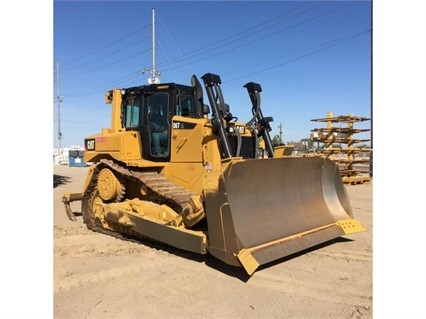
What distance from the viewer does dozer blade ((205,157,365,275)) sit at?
4590mm

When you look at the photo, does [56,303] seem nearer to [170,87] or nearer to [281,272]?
[281,272]

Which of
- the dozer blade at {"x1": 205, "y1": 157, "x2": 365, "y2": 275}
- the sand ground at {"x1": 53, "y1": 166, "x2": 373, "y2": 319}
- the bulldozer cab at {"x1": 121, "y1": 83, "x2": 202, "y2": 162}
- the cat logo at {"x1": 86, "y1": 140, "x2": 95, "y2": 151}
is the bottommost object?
the sand ground at {"x1": 53, "y1": 166, "x2": 373, "y2": 319}

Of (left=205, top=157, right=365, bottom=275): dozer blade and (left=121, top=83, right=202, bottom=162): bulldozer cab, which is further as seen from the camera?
(left=121, top=83, right=202, bottom=162): bulldozer cab

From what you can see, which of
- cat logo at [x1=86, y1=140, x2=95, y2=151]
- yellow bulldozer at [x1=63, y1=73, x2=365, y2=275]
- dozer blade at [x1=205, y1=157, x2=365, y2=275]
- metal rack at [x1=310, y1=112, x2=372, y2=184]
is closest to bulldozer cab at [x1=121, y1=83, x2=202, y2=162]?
yellow bulldozer at [x1=63, y1=73, x2=365, y2=275]

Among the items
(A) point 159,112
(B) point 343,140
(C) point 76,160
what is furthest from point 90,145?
(C) point 76,160

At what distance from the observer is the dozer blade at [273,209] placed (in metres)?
4.59

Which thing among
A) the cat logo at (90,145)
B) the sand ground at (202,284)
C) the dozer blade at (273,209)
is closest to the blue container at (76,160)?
the cat logo at (90,145)

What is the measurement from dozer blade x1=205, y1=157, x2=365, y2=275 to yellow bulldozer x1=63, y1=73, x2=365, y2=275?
1cm

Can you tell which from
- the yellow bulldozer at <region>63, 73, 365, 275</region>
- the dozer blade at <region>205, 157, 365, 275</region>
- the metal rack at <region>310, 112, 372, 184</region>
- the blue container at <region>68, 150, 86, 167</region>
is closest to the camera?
the dozer blade at <region>205, 157, 365, 275</region>

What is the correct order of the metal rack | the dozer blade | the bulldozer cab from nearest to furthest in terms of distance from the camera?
the dozer blade < the bulldozer cab < the metal rack

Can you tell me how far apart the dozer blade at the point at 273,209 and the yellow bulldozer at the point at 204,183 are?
0.05 ft

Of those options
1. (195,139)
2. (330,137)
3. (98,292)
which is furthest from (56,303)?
(330,137)

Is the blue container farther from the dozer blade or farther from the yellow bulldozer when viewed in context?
the dozer blade

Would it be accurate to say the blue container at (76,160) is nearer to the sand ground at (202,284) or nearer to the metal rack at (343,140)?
the metal rack at (343,140)
